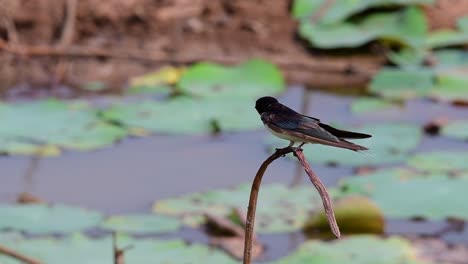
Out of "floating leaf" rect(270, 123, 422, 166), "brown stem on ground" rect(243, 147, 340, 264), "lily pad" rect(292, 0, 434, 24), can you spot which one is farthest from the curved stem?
"lily pad" rect(292, 0, 434, 24)

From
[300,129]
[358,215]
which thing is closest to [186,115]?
[358,215]

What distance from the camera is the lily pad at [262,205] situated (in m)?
3.84

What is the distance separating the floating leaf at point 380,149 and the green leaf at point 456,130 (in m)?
0.14

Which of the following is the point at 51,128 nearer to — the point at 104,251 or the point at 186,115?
the point at 186,115

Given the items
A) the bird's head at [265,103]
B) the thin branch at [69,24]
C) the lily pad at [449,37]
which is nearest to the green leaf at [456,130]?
the lily pad at [449,37]

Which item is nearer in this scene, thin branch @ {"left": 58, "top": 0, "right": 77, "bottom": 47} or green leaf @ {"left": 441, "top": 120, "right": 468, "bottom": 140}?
green leaf @ {"left": 441, "top": 120, "right": 468, "bottom": 140}

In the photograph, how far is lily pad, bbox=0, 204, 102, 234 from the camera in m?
3.75

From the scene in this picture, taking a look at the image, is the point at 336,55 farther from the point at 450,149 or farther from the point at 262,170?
the point at 262,170

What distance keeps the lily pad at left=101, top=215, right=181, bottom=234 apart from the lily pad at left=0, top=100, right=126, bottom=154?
839mm

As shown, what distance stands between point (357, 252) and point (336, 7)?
10.2 ft

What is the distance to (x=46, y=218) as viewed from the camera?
12.6ft

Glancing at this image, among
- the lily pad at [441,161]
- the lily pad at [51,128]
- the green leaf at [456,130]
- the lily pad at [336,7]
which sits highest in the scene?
the lily pad at [336,7]

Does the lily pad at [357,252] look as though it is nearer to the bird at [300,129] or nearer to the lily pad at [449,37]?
the bird at [300,129]

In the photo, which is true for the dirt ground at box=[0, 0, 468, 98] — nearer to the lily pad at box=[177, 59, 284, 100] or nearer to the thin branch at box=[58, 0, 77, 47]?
the thin branch at box=[58, 0, 77, 47]
